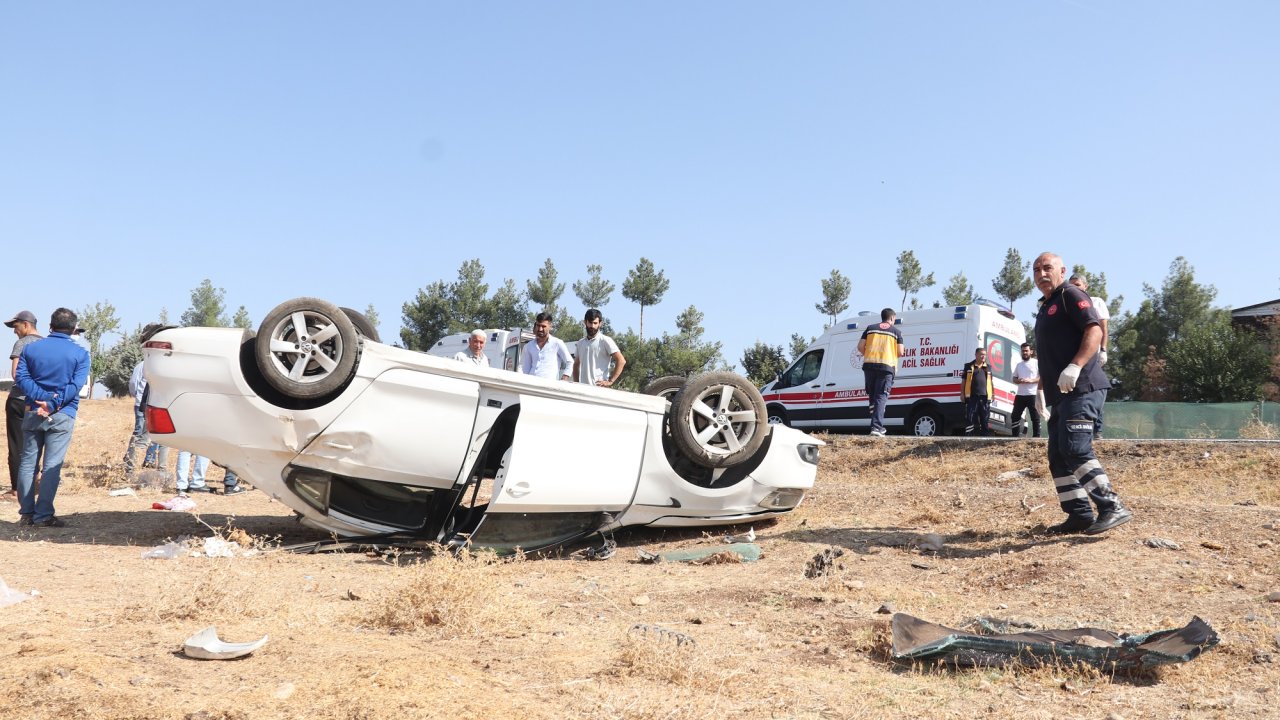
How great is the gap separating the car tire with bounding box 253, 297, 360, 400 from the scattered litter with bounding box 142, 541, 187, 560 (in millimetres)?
1344

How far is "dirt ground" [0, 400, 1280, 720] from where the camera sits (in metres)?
2.90

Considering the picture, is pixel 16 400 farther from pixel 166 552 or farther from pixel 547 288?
pixel 547 288

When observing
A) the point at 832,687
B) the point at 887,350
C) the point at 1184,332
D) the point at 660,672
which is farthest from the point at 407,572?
the point at 1184,332

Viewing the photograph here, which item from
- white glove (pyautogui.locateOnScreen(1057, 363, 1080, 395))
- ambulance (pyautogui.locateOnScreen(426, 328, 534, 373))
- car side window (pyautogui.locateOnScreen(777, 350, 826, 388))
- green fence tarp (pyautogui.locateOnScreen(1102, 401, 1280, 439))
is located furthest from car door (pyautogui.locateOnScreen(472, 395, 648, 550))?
ambulance (pyautogui.locateOnScreen(426, 328, 534, 373))

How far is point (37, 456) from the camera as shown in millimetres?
7066

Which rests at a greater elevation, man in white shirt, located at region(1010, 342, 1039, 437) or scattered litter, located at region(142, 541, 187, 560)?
man in white shirt, located at region(1010, 342, 1039, 437)

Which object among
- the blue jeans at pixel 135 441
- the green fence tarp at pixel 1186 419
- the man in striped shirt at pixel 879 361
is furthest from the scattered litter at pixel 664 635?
the green fence tarp at pixel 1186 419

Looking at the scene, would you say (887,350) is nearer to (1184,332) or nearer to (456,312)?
(1184,332)

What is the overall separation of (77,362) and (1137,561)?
25.1 ft

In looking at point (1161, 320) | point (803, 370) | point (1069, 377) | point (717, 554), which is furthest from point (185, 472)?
point (1161, 320)

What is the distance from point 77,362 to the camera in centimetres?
708

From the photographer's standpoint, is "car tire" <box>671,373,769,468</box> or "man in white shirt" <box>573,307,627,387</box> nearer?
"car tire" <box>671,373,769,468</box>

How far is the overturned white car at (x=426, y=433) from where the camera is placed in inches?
215

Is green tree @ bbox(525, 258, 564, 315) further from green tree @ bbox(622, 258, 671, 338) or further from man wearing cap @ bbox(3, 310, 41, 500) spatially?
man wearing cap @ bbox(3, 310, 41, 500)
